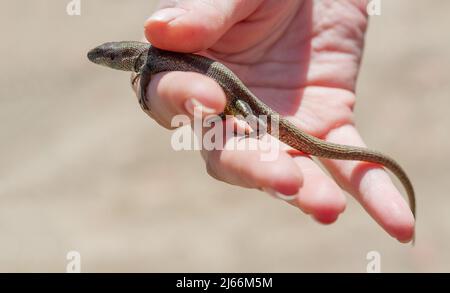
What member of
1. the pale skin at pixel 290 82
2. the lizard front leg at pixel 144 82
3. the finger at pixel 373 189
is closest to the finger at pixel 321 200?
the pale skin at pixel 290 82

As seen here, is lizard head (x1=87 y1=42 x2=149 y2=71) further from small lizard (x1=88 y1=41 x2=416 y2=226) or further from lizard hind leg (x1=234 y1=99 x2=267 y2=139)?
lizard hind leg (x1=234 y1=99 x2=267 y2=139)

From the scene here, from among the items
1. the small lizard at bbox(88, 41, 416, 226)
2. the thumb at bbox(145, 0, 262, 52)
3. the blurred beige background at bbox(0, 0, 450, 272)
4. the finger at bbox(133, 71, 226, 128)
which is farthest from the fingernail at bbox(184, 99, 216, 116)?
the blurred beige background at bbox(0, 0, 450, 272)

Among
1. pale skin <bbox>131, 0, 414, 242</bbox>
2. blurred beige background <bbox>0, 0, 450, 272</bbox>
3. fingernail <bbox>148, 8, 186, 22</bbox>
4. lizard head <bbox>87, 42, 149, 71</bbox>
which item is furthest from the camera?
blurred beige background <bbox>0, 0, 450, 272</bbox>

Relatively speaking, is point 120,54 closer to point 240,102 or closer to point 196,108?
point 240,102

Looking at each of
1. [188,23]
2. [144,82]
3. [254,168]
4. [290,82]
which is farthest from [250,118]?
[254,168]

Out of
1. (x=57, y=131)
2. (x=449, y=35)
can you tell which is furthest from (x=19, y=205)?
(x=449, y=35)
